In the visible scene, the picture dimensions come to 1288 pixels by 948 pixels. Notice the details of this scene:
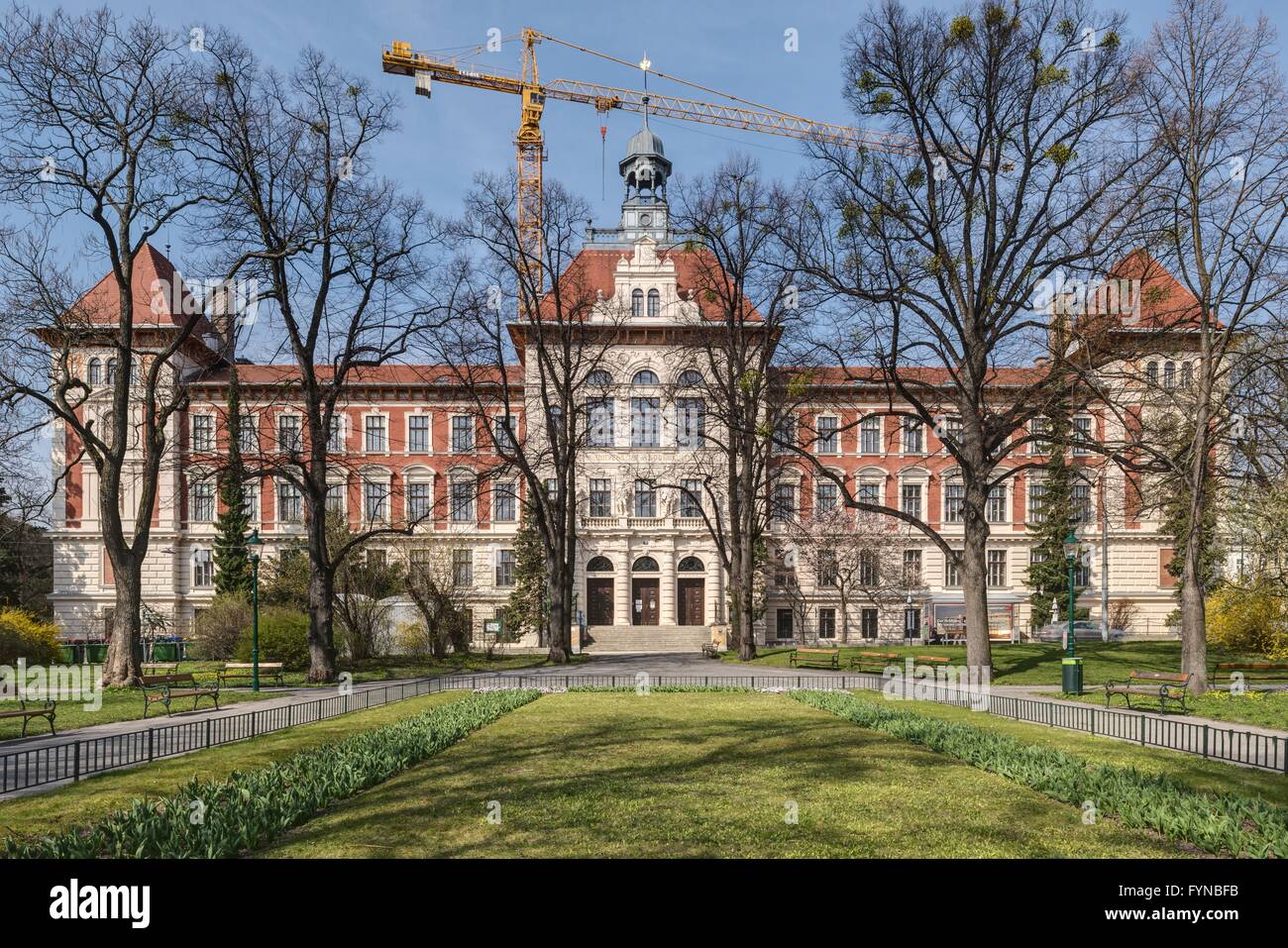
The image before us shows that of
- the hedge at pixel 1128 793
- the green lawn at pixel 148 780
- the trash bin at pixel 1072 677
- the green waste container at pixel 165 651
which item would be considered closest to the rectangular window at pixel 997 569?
the trash bin at pixel 1072 677

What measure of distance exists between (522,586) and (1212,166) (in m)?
37.6

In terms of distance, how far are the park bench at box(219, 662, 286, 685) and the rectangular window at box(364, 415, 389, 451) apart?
27065 mm

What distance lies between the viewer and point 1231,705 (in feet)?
68.0

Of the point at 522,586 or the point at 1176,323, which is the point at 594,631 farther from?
the point at 1176,323

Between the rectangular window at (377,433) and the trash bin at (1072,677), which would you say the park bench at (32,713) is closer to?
the trash bin at (1072,677)

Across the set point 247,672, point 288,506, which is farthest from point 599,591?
point 247,672

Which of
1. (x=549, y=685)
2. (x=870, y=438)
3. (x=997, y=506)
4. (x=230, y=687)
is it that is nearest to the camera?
(x=230, y=687)

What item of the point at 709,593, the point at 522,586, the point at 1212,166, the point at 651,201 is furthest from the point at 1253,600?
the point at 651,201

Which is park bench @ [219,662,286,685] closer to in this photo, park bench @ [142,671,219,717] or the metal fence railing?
park bench @ [142,671,219,717]

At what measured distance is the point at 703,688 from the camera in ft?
86.9

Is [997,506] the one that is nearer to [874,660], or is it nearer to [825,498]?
[825,498]

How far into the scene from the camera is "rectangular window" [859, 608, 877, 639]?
5516 cm

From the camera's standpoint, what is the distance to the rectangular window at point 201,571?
54.2 metres

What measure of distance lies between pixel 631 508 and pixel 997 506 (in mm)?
24288
